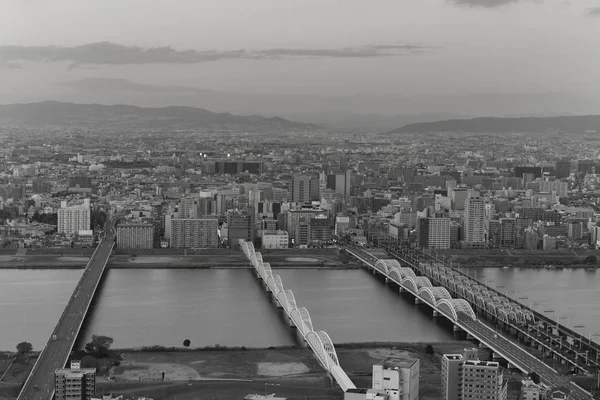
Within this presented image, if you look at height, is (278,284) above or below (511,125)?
below

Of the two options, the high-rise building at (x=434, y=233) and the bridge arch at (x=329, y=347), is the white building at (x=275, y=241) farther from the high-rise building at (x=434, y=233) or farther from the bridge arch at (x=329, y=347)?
the bridge arch at (x=329, y=347)

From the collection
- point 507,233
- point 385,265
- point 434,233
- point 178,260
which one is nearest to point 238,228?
point 178,260

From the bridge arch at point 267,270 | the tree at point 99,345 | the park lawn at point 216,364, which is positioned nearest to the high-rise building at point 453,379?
the park lawn at point 216,364

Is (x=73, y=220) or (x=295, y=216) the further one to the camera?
(x=295, y=216)

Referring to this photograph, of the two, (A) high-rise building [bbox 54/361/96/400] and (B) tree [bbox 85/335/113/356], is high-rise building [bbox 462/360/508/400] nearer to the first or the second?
(A) high-rise building [bbox 54/361/96/400]

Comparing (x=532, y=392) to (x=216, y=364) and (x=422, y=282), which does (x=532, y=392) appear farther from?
(x=422, y=282)

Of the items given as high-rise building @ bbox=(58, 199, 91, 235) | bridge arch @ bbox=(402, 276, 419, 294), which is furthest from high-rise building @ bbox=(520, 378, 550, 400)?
high-rise building @ bbox=(58, 199, 91, 235)

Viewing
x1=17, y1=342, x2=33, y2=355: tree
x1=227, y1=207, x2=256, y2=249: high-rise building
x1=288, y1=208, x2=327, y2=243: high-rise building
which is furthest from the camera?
x1=288, y1=208, x2=327, y2=243: high-rise building
